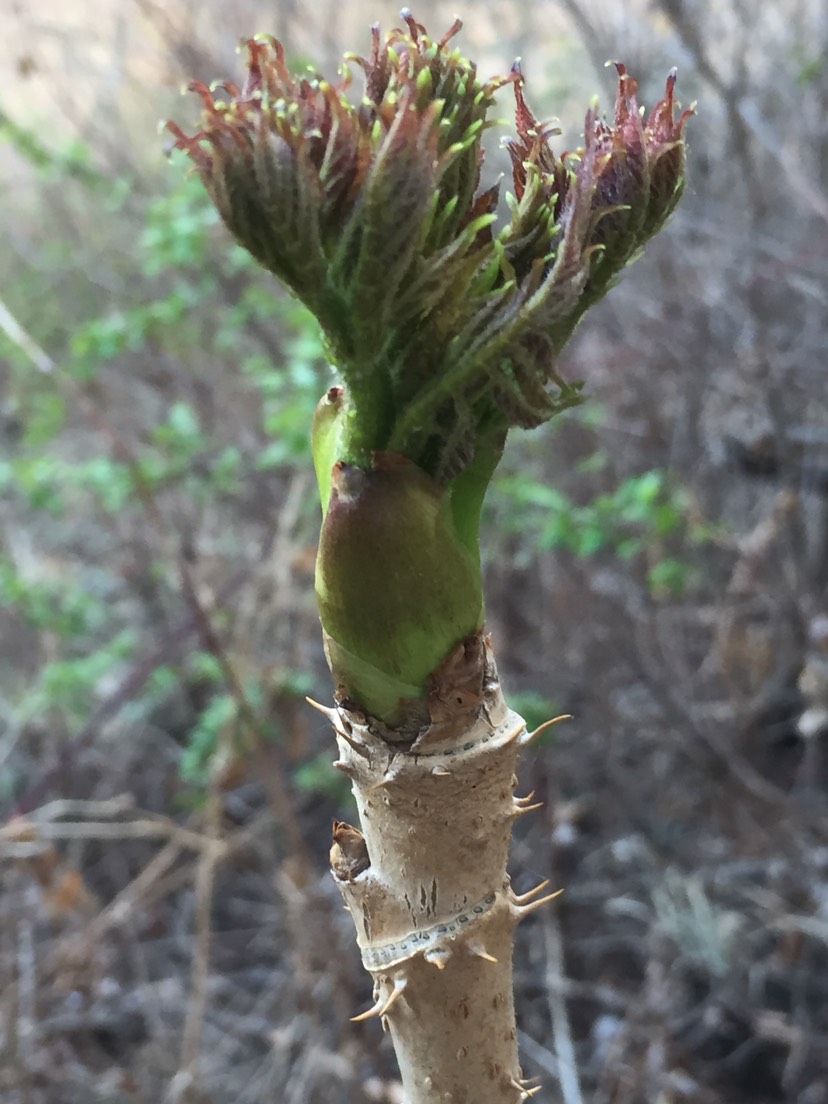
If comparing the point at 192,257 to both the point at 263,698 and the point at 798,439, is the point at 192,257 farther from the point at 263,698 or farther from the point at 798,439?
the point at 798,439

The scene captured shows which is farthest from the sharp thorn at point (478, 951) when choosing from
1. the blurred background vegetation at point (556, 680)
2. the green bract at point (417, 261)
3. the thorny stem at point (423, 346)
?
the blurred background vegetation at point (556, 680)

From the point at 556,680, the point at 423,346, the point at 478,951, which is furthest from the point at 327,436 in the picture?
the point at 556,680

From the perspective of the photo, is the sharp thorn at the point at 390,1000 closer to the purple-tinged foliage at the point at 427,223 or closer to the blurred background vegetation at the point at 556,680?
the purple-tinged foliage at the point at 427,223

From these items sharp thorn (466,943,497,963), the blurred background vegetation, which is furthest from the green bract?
the blurred background vegetation

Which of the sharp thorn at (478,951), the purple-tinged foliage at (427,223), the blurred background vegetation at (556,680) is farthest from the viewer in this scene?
the blurred background vegetation at (556,680)

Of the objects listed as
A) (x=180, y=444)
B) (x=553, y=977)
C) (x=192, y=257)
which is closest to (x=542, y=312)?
(x=553, y=977)

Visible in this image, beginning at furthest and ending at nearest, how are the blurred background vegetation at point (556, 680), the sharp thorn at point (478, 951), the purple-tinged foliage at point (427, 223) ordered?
the blurred background vegetation at point (556, 680)
the sharp thorn at point (478, 951)
the purple-tinged foliage at point (427, 223)

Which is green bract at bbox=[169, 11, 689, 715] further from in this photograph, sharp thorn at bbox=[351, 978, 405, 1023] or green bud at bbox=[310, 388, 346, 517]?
sharp thorn at bbox=[351, 978, 405, 1023]

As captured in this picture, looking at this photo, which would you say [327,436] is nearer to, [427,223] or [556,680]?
[427,223]

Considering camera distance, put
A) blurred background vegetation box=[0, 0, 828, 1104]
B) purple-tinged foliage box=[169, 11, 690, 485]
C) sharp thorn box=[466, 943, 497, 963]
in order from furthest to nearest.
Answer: blurred background vegetation box=[0, 0, 828, 1104]
sharp thorn box=[466, 943, 497, 963]
purple-tinged foliage box=[169, 11, 690, 485]
